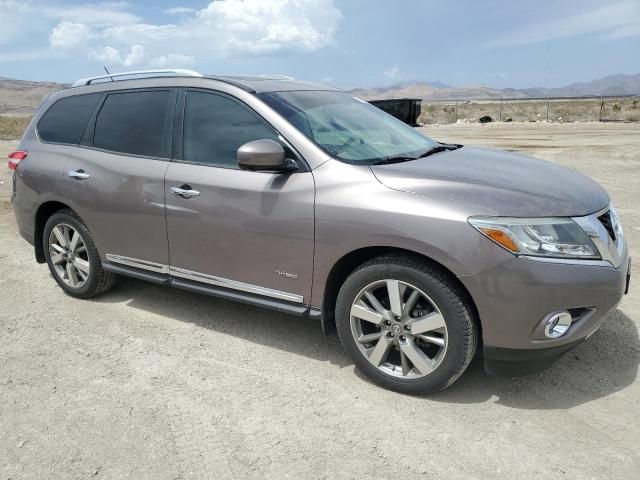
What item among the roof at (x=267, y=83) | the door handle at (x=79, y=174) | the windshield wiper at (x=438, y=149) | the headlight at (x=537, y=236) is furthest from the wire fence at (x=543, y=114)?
the headlight at (x=537, y=236)

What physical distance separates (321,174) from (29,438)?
2.15 m

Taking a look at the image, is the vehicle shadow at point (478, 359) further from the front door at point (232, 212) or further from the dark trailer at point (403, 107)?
the dark trailer at point (403, 107)

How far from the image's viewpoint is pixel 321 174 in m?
3.38

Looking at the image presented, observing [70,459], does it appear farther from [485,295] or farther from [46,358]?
[485,295]

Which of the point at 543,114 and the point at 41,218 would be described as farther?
the point at 543,114

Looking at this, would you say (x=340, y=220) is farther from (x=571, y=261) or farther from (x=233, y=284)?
(x=571, y=261)

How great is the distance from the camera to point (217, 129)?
12.7ft

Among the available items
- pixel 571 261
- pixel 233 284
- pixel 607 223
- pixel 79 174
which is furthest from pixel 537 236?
pixel 79 174

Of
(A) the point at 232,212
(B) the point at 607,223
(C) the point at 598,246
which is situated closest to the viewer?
(C) the point at 598,246

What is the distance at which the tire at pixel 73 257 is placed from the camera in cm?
470

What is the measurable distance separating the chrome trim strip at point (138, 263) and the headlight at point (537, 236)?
2393mm

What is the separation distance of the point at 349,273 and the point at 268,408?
0.94 m

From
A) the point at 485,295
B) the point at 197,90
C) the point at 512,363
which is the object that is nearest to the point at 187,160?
the point at 197,90

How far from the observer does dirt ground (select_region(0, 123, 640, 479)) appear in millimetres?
2693
